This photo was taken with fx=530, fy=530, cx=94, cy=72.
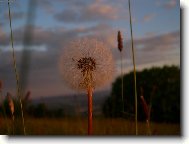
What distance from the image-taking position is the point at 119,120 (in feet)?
8.91

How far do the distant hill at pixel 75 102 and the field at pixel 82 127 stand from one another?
0.05 meters

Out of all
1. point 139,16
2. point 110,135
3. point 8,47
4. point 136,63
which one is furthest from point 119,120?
point 8,47

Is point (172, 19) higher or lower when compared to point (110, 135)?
higher

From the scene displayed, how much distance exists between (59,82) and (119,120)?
0.38m

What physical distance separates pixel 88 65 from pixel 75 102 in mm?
212

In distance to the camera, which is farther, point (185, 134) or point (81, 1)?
point (81, 1)

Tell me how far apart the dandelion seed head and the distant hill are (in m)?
0.05

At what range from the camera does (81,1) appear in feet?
9.21

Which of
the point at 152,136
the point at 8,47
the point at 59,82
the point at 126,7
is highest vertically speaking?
the point at 126,7

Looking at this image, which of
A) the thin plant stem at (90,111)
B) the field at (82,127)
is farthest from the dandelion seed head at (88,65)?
the field at (82,127)

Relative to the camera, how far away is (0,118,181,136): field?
266cm

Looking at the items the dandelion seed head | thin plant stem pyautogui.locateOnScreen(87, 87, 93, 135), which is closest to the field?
thin plant stem pyautogui.locateOnScreen(87, 87, 93, 135)

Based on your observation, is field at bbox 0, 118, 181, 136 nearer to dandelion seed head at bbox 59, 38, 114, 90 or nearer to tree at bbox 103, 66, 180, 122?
tree at bbox 103, 66, 180, 122

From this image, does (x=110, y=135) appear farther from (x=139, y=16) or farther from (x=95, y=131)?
(x=139, y=16)
